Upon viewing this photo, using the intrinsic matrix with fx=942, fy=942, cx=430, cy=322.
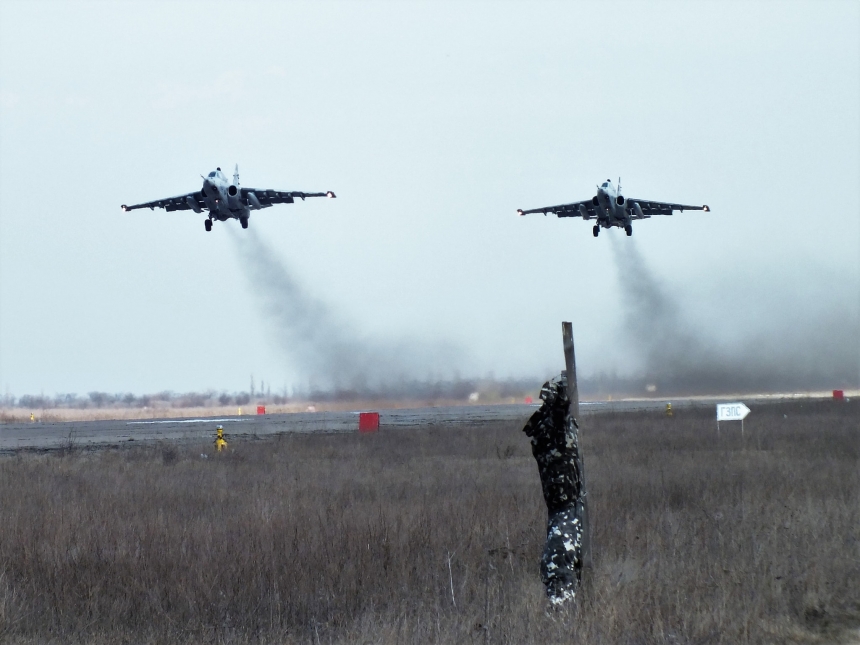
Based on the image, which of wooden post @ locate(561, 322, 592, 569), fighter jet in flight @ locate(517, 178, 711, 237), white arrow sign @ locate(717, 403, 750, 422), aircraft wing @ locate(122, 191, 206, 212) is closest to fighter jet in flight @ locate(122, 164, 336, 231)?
aircraft wing @ locate(122, 191, 206, 212)

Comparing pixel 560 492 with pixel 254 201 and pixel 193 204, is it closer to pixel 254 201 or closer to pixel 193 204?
pixel 254 201

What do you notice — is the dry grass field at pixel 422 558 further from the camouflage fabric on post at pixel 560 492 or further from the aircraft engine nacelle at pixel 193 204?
the aircraft engine nacelle at pixel 193 204

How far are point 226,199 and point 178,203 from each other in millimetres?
4805

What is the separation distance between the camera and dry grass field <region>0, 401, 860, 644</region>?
7.99 metres

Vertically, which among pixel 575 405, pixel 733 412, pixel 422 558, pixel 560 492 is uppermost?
pixel 575 405

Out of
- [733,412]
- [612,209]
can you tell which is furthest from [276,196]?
[733,412]

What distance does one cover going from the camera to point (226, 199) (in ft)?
134

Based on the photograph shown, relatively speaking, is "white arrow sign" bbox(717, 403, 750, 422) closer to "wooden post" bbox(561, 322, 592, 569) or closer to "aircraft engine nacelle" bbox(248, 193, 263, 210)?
"wooden post" bbox(561, 322, 592, 569)

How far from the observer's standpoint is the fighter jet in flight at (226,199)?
4041cm

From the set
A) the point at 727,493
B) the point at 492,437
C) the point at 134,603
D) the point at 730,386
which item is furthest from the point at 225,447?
the point at 730,386

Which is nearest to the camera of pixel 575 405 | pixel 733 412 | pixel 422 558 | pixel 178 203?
pixel 575 405

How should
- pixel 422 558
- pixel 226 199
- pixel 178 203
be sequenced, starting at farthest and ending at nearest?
pixel 178 203 < pixel 226 199 < pixel 422 558

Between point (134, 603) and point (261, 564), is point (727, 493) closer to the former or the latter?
point (261, 564)

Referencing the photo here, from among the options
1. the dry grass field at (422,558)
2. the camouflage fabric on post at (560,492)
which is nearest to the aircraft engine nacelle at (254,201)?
the dry grass field at (422,558)
